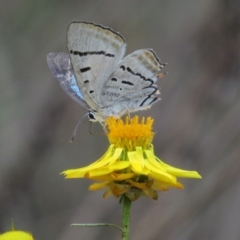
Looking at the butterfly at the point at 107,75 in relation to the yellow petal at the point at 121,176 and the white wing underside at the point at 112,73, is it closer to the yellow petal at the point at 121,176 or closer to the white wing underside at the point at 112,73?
the white wing underside at the point at 112,73

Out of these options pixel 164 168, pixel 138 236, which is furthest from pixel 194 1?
pixel 164 168

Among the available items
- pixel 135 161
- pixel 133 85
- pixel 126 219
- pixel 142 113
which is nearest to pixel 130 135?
pixel 135 161

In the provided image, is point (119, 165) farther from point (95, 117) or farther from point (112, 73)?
point (112, 73)

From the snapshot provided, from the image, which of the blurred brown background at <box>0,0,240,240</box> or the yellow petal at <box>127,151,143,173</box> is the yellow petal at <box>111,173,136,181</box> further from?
the blurred brown background at <box>0,0,240,240</box>

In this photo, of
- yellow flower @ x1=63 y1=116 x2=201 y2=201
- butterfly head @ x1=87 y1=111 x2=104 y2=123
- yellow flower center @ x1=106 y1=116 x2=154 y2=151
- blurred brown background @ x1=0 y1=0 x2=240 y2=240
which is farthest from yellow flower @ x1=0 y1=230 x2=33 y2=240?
blurred brown background @ x1=0 y1=0 x2=240 y2=240

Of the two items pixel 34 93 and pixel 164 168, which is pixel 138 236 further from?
pixel 164 168

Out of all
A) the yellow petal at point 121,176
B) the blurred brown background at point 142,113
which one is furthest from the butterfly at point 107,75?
the blurred brown background at point 142,113

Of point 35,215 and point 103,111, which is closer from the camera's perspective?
point 103,111
